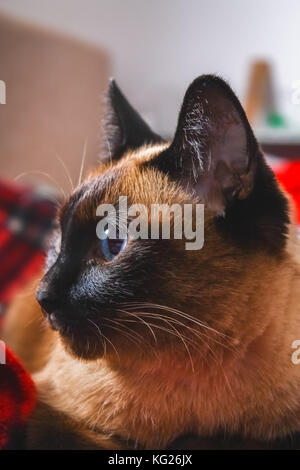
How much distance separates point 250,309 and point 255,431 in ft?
0.45

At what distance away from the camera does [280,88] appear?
216 cm

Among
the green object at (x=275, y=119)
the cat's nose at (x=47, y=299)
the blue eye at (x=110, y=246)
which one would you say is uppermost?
the green object at (x=275, y=119)

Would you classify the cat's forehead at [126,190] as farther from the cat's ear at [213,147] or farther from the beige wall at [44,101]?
the beige wall at [44,101]

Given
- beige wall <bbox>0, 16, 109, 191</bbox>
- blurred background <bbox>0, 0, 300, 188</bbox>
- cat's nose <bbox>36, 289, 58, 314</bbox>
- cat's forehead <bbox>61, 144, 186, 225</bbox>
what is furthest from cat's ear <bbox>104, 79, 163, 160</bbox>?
beige wall <bbox>0, 16, 109, 191</bbox>

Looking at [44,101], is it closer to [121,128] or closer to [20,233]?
[20,233]

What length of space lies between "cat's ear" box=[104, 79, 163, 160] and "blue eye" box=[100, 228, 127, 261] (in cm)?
21

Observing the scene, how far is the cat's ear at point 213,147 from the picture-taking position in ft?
1.72

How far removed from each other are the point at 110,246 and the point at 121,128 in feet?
0.89

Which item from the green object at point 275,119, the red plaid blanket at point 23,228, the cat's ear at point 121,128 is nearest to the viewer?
the cat's ear at point 121,128

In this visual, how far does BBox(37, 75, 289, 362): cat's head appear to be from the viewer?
547mm

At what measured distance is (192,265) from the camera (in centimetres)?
56

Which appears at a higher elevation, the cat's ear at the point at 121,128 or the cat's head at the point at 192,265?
the cat's ear at the point at 121,128

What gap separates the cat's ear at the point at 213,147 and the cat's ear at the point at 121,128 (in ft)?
0.57

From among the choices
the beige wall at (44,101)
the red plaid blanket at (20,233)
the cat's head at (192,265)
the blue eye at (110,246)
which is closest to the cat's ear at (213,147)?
the cat's head at (192,265)
